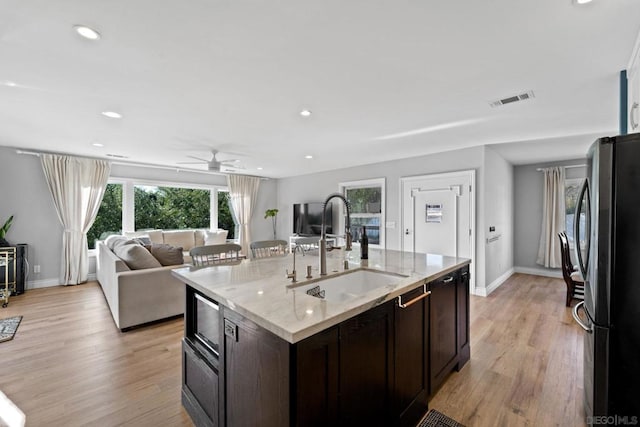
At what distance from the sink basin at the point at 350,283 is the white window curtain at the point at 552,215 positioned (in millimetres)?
5277

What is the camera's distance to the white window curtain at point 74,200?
186 inches

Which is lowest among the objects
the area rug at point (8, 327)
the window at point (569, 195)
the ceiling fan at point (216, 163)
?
the area rug at point (8, 327)

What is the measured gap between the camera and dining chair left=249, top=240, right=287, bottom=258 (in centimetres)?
283

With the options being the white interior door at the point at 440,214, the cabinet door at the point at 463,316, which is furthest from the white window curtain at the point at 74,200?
the cabinet door at the point at 463,316

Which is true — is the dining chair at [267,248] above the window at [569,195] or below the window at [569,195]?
below

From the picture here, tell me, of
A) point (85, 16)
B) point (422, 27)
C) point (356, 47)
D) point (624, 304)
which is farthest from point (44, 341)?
point (624, 304)

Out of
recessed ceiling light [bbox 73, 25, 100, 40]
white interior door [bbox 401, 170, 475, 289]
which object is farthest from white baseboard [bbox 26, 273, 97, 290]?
white interior door [bbox 401, 170, 475, 289]

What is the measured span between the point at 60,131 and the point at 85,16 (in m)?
Answer: 2.91

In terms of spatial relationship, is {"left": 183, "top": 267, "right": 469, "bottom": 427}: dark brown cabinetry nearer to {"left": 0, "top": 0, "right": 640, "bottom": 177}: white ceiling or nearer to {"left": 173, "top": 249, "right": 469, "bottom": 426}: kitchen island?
{"left": 173, "top": 249, "right": 469, "bottom": 426}: kitchen island

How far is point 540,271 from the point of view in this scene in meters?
5.56

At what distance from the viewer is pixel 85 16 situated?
1.47 m

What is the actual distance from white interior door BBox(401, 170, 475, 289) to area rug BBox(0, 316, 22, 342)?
5376 mm

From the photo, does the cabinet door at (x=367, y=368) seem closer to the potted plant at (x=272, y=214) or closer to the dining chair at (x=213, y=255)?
the dining chair at (x=213, y=255)

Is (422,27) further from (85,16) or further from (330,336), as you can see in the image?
(85,16)
